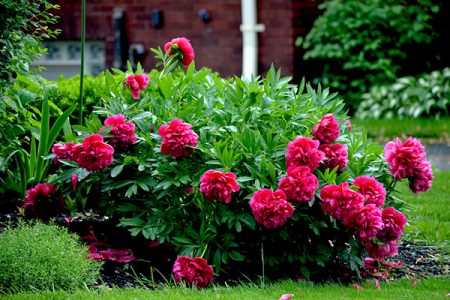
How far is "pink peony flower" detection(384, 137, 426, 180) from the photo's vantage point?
4457mm

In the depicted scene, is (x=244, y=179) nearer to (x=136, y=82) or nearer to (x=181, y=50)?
(x=136, y=82)

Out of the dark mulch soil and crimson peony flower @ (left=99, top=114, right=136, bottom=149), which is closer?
the dark mulch soil

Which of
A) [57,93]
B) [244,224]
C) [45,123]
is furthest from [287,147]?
[57,93]

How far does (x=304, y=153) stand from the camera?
4.29 meters

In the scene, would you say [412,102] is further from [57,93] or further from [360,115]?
[57,93]

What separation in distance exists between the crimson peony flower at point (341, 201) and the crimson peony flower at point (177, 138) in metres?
0.73

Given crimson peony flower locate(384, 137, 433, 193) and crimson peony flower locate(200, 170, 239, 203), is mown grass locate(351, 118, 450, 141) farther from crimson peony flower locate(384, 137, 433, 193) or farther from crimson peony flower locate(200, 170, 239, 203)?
crimson peony flower locate(200, 170, 239, 203)

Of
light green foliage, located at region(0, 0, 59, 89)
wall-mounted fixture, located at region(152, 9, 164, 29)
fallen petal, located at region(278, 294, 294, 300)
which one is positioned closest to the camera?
fallen petal, located at region(278, 294, 294, 300)

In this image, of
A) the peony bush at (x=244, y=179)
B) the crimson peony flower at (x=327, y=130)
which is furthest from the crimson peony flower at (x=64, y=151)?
the crimson peony flower at (x=327, y=130)

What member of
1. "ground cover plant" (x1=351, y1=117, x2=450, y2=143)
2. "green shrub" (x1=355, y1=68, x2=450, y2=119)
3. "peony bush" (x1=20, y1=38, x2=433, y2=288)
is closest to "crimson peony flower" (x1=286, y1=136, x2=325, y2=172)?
"peony bush" (x1=20, y1=38, x2=433, y2=288)

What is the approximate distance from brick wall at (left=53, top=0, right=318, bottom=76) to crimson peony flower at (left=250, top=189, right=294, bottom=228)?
23.5 ft

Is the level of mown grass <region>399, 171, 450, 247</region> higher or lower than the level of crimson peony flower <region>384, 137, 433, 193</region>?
lower

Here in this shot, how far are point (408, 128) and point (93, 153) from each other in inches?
248

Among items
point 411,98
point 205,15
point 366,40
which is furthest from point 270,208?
point 205,15
